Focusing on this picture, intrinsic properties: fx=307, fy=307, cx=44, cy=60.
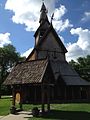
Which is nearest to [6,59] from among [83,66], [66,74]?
[83,66]

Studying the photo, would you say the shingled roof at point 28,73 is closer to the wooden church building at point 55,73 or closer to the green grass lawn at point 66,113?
the green grass lawn at point 66,113

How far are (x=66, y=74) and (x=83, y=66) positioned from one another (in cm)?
3773

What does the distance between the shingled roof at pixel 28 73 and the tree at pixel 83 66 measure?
155 ft

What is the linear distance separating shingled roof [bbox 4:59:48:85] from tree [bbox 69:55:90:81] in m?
47.2

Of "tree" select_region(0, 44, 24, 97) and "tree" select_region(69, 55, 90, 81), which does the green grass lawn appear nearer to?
"tree" select_region(69, 55, 90, 81)

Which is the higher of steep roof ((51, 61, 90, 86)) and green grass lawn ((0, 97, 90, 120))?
steep roof ((51, 61, 90, 86))

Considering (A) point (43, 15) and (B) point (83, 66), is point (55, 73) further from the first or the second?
(B) point (83, 66)

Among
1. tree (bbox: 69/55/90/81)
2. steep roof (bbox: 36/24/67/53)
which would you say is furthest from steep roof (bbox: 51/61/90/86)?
tree (bbox: 69/55/90/81)

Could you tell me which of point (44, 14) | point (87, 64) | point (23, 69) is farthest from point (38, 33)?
point (87, 64)

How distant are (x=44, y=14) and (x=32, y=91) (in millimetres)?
16124

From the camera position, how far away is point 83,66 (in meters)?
86.1

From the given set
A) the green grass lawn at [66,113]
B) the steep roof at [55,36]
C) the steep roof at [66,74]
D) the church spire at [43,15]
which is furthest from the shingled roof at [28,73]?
the church spire at [43,15]

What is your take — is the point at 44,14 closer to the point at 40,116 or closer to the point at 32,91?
the point at 32,91

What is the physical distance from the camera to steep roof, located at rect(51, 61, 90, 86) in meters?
47.8
